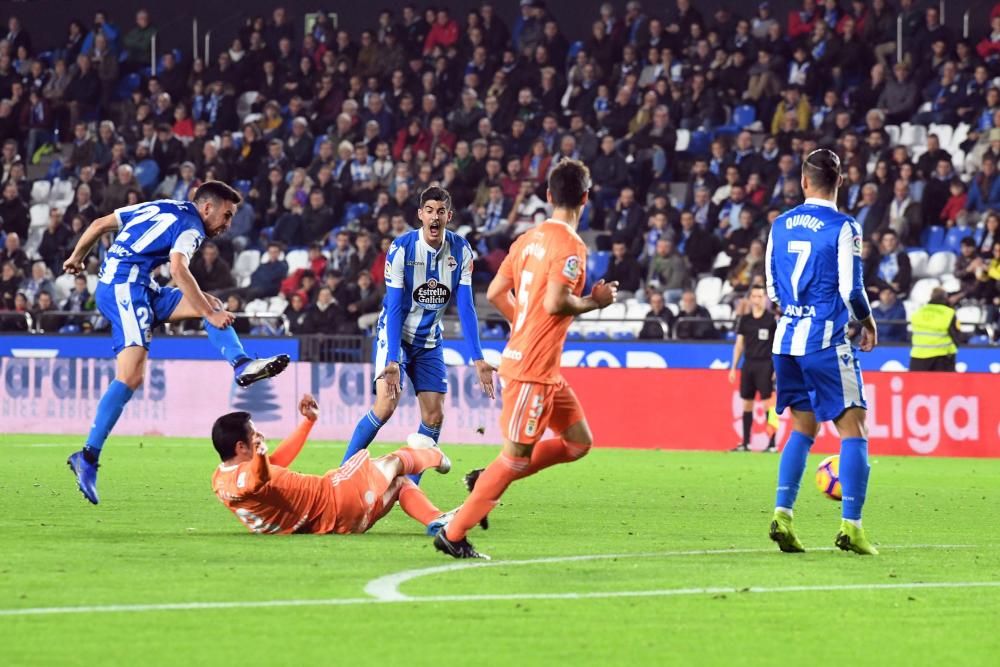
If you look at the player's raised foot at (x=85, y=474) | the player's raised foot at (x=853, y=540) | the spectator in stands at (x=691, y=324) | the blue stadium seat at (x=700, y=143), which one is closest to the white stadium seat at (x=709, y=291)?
the spectator in stands at (x=691, y=324)

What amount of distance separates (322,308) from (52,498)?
40.4ft

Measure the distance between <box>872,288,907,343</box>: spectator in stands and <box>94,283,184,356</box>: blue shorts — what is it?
12.7 metres

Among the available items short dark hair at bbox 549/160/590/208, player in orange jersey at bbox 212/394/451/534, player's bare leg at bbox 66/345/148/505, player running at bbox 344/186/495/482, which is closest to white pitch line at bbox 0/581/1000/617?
short dark hair at bbox 549/160/590/208

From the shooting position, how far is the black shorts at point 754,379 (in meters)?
21.9

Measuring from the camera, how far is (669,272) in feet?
81.7

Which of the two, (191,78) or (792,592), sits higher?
(191,78)

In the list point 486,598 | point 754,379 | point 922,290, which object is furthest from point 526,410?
point 922,290

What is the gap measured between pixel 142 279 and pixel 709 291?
1390 centimetres

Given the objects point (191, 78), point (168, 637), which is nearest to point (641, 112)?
point (191, 78)

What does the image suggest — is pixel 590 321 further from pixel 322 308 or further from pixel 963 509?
pixel 963 509

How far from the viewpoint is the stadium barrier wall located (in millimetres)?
21078

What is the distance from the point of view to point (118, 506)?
12.4 m

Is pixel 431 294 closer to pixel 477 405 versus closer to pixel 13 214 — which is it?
pixel 477 405

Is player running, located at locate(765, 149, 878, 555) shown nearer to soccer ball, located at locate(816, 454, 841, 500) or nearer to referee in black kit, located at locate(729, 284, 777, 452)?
soccer ball, located at locate(816, 454, 841, 500)
